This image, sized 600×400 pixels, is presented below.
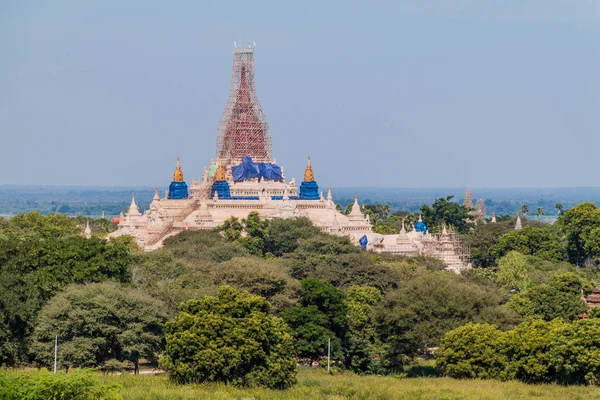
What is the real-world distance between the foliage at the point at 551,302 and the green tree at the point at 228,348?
1683 cm

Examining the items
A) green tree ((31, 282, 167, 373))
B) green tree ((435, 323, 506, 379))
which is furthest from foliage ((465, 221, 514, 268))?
green tree ((31, 282, 167, 373))

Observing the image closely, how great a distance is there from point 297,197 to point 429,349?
156ft

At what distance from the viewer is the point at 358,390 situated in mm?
51906

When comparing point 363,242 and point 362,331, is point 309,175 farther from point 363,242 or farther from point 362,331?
point 362,331

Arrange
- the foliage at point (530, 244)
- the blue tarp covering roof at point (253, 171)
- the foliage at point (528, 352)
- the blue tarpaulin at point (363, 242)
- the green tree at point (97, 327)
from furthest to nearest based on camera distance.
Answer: the blue tarp covering roof at point (253, 171) < the foliage at point (530, 244) < the blue tarpaulin at point (363, 242) < the green tree at point (97, 327) < the foliage at point (528, 352)

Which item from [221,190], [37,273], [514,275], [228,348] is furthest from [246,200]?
[228,348]

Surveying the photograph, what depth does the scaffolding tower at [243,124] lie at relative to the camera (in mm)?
120312

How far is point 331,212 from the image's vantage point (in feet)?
363

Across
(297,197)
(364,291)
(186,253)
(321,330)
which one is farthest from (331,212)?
(321,330)

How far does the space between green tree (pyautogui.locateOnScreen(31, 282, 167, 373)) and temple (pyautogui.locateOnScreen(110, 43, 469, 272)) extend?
42.0 m

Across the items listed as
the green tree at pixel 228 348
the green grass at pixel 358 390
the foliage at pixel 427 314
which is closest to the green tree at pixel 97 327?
the green tree at pixel 228 348

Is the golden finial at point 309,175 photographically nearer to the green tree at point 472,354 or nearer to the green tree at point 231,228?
the green tree at point 231,228

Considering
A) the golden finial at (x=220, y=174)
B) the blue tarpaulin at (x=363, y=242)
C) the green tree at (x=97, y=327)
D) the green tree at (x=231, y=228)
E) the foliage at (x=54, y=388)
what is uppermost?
the golden finial at (x=220, y=174)

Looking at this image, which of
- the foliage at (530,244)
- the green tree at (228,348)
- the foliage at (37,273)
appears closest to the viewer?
the green tree at (228,348)
